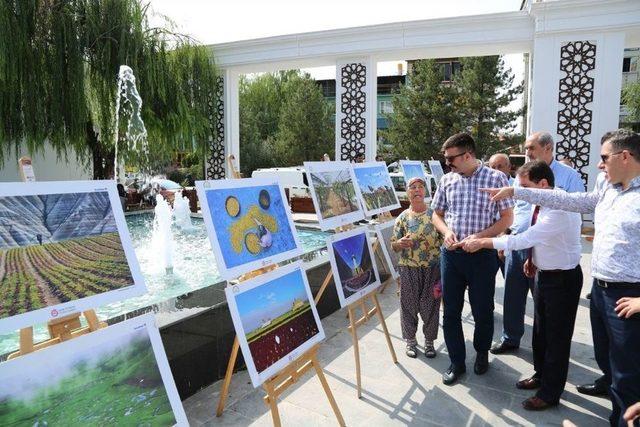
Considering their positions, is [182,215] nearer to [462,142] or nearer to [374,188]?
[374,188]

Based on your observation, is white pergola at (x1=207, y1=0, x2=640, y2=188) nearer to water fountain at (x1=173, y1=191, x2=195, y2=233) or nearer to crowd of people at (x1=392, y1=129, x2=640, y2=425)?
water fountain at (x1=173, y1=191, x2=195, y2=233)

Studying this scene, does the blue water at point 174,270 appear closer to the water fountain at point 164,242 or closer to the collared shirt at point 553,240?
the water fountain at point 164,242

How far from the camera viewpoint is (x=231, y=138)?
12.7 meters

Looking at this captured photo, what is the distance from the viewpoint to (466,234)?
3070 mm

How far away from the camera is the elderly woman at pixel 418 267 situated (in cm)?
357

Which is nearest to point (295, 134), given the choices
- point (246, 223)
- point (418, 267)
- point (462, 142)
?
point (418, 267)

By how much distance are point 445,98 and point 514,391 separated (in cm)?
2275

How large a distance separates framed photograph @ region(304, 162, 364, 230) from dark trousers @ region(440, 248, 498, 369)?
0.86 m

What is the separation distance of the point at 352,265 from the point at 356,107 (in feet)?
25.6

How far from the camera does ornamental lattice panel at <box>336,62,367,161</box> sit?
34.5 ft

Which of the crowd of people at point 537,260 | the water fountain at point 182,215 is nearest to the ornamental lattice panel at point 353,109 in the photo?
the water fountain at point 182,215

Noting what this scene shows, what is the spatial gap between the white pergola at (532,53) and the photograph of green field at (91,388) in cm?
909

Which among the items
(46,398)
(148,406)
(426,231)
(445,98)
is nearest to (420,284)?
(426,231)

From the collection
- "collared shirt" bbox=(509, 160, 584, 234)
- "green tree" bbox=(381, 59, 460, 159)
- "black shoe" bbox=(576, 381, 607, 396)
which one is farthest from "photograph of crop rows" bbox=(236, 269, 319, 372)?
"green tree" bbox=(381, 59, 460, 159)
